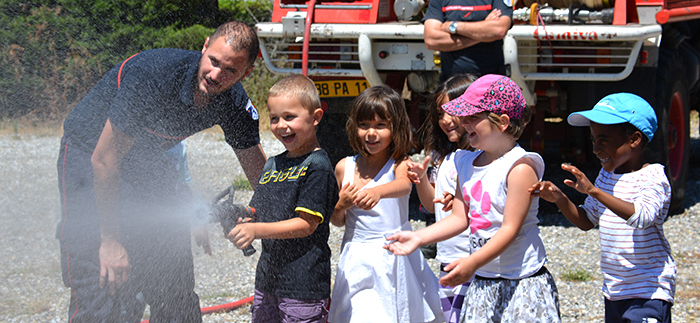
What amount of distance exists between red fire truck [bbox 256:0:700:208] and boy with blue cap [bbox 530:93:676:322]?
2.17 meters

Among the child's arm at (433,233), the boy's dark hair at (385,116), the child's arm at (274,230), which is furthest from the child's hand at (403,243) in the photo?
the boy's dark hair at (385,116)

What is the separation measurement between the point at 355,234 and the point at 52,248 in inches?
131

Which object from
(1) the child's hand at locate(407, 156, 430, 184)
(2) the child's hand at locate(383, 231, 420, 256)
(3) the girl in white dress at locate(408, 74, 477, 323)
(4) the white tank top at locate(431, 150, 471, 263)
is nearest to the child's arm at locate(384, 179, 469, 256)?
(2) the child's hand at locate(383, 231, 420, 256)

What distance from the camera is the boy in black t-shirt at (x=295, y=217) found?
258 centimetres

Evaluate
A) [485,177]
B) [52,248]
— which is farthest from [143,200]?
[52,248]

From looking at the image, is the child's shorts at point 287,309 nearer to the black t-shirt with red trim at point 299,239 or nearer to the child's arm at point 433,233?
the black t-shirt with red trim at point 299,239

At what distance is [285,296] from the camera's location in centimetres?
261

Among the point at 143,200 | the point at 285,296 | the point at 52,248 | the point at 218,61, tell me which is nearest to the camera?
the point at 285,296

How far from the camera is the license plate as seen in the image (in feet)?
18.1

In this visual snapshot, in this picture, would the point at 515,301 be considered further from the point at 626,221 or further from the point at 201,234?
the point at 201,234

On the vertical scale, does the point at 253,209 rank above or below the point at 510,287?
above

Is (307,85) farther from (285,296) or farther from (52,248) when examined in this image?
(52,248)

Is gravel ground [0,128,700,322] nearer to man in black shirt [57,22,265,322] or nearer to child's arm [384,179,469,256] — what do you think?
man in black shirt [57,22,265,322]

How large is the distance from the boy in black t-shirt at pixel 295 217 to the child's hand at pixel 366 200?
0.12m
